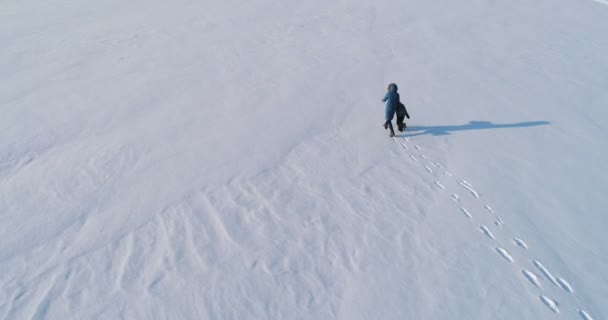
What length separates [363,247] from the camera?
4.65 metres

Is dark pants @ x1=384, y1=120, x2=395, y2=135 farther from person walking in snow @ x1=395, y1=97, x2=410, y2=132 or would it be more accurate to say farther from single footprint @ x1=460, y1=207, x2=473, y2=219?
single footprint @ x1=460, y1=207, x2=473, y2=219

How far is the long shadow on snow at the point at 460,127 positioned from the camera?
7250 mm

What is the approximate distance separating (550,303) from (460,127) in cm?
402

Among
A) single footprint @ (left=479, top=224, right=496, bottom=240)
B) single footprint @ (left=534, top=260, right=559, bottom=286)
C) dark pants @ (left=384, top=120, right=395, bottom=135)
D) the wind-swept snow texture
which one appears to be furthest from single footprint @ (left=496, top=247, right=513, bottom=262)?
dark pants @ (left=384, top=120, right=395, bottom=135)

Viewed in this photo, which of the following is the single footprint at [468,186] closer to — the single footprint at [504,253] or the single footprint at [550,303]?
the single footprint at [504,253]

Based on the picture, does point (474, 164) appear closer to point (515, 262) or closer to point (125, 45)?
point (515, 262)

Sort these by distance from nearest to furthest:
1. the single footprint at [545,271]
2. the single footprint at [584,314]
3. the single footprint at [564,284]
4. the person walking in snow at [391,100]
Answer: the single footprint at [584,314], the single footprint at [564,284], the single footprint at [545,271], the person walking in snow at [391,100]

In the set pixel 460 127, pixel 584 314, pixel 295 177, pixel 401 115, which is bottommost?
pixel 584 314

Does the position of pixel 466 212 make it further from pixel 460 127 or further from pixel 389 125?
pixel 460 127

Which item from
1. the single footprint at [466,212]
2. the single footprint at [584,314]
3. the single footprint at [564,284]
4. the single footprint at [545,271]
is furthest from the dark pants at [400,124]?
the single footprint at [584,314]

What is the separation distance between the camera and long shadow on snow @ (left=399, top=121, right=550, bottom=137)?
23.8 feet

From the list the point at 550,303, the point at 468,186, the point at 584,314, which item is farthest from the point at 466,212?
the point at 584,314

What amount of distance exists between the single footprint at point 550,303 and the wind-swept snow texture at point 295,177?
0.02 m

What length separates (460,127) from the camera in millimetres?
7484
